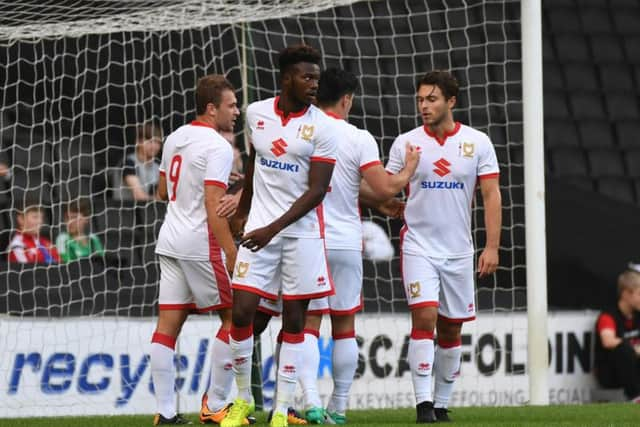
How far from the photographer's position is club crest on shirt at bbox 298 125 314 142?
6.61 m

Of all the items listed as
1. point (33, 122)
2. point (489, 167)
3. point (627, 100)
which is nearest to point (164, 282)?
point (489, 167)

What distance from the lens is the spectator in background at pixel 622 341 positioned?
10.8 metres

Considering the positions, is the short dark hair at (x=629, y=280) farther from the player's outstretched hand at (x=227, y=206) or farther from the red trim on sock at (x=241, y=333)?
the red trim on sock at (x=241, y=333)

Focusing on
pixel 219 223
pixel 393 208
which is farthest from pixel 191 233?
pixel 393 208

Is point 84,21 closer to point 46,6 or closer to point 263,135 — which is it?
point 46,6

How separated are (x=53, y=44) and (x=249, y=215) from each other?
464cm

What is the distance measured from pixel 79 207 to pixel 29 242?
1.38 ft

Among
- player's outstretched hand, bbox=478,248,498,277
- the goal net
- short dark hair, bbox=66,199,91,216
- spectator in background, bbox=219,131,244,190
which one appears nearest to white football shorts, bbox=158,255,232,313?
spectator in background, bbox=219,131,244,190

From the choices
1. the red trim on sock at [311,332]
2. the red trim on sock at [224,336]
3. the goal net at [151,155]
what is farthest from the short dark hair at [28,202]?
the red trim on sock at [311,332]

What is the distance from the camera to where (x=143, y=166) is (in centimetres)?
1055

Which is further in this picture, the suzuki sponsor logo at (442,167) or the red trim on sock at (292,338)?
the suzuki sponsor logo at (442,167)

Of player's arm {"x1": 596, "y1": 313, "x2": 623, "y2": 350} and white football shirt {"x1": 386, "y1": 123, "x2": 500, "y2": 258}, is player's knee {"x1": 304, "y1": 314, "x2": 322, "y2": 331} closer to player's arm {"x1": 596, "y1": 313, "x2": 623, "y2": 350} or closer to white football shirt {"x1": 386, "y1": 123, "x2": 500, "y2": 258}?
white football shirt {"x1": 386, "y1": 123, "x2": 500, "y2": 258}

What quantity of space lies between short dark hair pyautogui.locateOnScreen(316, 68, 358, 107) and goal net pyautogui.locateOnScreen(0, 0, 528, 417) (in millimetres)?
1896

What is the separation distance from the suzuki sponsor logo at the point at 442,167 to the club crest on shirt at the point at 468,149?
0.10 metres
